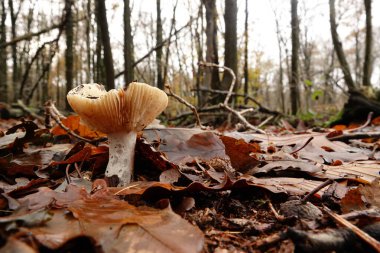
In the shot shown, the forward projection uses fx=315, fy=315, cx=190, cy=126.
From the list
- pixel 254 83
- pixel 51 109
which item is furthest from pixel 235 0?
pixel 254 83

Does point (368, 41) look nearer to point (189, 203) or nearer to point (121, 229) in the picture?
point (189, 203)

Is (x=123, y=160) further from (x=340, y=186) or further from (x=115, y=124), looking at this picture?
(x=340, y=186)

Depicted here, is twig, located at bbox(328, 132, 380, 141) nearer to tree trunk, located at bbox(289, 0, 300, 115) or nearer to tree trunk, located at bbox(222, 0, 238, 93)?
tree trunk, located at bbox(222, 0, 238, 93)

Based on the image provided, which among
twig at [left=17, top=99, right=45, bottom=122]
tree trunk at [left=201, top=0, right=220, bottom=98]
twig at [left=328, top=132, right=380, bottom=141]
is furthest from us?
tree trunk at [left=201, top=0, right=220, bottom=98]

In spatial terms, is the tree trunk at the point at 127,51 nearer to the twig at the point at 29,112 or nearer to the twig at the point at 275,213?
the twig at the point at 29,112

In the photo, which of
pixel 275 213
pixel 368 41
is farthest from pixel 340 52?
pixel 275 213

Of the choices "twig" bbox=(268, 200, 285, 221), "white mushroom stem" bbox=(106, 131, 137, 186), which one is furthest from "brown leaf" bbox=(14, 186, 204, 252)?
"white mushroom stem" bbox=(106, 131, 137, 186)

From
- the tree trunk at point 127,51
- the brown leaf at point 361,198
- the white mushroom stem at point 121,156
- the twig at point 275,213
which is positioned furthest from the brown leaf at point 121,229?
the tree trunk at point 127,51
